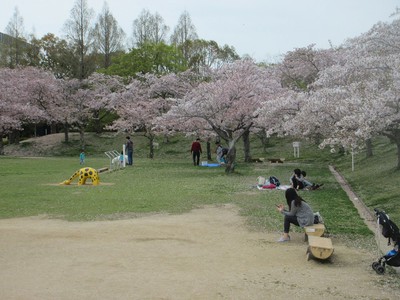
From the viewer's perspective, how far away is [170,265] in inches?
275

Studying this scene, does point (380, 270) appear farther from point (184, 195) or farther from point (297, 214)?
point (184, 195)

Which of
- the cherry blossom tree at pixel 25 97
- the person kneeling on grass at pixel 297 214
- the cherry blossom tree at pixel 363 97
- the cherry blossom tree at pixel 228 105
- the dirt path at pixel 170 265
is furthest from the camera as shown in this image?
the cherry blossom tree at pixel 25 97

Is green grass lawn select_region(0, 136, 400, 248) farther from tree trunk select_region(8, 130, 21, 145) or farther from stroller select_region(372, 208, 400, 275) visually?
tree trunk select_region(8, 130, 21, 145)

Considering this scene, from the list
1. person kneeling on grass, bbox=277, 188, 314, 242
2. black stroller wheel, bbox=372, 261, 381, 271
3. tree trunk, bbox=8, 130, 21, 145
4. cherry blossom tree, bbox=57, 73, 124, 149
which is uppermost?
cherry blossom tree, bbox=57, 73, 124, 149

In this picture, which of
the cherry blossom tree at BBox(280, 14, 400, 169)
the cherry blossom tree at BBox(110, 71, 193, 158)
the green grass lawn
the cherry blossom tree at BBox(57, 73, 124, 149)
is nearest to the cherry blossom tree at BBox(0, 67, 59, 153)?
the cherry blossom tree at BBox(57, 73, 124, 149)

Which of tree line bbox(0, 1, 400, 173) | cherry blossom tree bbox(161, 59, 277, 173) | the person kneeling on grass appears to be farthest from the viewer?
cherry blossom tree bbox(161, 59, 277, 173)

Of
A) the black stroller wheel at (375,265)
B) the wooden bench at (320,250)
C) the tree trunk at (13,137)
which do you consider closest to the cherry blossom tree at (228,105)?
the wooden bench at (320,250)

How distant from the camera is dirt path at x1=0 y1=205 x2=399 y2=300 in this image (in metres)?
5.75

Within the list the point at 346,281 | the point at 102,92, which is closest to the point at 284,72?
the point at 102,92

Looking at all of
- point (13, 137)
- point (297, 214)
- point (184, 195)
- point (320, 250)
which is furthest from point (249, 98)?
point (13, 137)

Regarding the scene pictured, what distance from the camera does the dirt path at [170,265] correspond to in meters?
5.75

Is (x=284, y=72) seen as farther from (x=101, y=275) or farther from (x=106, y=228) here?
(x=101, y=275)

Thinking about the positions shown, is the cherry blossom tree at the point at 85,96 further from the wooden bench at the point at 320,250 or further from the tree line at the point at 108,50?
the wooden bench at the point at 320,250

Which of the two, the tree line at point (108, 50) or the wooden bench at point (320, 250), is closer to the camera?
the wooden bench at point (320, 250)
